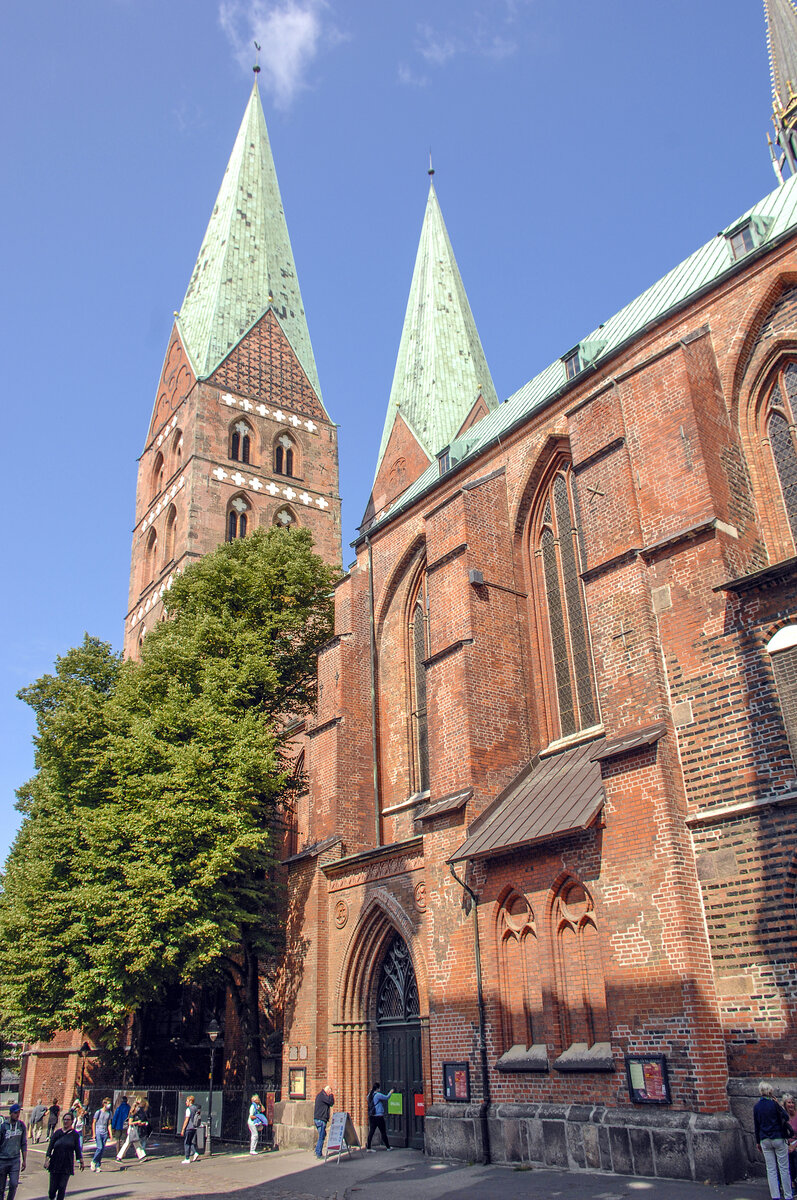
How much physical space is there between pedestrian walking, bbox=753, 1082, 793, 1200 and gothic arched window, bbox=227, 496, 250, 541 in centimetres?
3003

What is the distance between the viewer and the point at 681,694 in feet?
40.6

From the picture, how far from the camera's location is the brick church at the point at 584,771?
11078 mm

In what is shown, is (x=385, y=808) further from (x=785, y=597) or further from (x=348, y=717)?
(x=785, y=597)

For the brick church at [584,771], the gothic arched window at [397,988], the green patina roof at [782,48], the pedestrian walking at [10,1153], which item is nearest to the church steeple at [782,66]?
the green patina roof at [782,48]

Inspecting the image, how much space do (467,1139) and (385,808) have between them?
24.5 feet

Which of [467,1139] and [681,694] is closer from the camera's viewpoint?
[681,694]

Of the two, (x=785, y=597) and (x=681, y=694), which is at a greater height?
(x=785, y=597)

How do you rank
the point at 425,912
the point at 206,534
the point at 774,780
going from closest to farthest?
the point at 774,780
the point at 425,912
the point at 206,534

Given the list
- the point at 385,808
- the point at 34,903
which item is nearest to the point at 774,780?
the point at 385,808

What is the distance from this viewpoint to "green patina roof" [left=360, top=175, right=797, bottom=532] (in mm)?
15336

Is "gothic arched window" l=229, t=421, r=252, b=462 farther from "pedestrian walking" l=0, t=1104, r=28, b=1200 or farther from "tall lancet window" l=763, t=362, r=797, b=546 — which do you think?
"pedestrian walking" l=0, t=1104, r=28, b=1200

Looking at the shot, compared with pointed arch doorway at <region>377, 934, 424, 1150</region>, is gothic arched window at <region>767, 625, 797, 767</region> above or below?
above

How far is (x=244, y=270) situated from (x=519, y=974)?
3594 centimetres

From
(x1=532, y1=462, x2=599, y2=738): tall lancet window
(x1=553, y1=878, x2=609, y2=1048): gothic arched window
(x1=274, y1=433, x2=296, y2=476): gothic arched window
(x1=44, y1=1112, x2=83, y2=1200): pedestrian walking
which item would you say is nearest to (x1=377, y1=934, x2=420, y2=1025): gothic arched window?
(x1=553, y1=878, x2=609, y2=1048): gothic arched window
